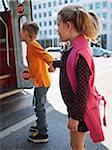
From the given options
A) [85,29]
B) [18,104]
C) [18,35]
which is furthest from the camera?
[18,35]

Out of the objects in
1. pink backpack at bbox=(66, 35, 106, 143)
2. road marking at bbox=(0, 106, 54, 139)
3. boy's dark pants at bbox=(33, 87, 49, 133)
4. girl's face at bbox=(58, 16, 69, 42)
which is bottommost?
road marking at bbox=(0, 106, 54, 139)

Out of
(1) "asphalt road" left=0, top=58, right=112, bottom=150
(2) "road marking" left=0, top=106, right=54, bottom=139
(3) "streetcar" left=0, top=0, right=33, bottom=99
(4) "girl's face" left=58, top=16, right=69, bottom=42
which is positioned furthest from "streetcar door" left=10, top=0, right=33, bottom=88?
(4) "girl's face" left=58, top=16, right=69, bottom=42

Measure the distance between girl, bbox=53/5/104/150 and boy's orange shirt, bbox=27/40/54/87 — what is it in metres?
0.73

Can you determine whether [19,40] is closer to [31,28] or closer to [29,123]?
[29,123]

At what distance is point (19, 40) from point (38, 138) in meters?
1.73

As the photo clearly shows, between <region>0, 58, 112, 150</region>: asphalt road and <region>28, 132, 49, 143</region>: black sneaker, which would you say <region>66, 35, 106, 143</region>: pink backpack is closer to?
<region>0, 58, 112, 150</region>: asphalt road

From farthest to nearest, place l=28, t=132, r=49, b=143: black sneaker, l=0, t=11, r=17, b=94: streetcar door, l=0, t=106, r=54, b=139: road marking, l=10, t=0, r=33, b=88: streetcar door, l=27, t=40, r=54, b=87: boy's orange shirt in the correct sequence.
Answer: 1. l=0, t=11, r=17, b=94: streetcar door
2. l=10, t=0, r=33, b=88: streetcar door
3. l=0, t=106, r=54, b=139: road marking
4. l=28, t=132, r=49, b=143: black sneaker
5. l=27, t=40, r=54, b=87: boy's orange shirt

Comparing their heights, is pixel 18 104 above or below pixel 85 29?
below

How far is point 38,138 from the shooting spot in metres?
2.17

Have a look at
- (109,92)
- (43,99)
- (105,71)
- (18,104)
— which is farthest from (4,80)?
(105,71)

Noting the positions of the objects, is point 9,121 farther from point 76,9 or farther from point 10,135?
point 76,9

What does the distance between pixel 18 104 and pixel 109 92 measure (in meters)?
1.26

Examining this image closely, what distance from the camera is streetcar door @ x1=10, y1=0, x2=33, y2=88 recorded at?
341 centimetres

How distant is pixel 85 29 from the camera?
125 cm
